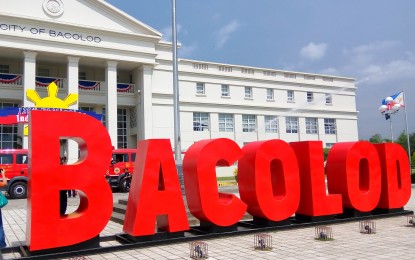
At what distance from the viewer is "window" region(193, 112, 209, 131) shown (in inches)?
1457

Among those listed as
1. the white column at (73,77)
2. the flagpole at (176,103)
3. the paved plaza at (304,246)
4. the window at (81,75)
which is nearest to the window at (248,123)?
the window at (81,75)

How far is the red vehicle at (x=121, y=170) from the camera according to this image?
943 inches

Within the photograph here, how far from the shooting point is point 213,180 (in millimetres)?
8883

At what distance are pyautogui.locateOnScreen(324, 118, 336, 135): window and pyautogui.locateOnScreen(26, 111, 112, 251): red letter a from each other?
3939 cm

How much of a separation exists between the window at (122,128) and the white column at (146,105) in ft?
8.56

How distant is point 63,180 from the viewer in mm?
7359

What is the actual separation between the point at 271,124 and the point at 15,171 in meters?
26.4

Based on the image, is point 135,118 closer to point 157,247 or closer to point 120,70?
point 120,70

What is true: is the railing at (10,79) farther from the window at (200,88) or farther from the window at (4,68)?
the window at (200,88)

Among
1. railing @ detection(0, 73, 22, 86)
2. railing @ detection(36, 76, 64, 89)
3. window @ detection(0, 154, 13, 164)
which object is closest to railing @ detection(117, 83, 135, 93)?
railing @ detection(36, 76, 64, 89)

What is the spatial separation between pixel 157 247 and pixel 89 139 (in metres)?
2.63

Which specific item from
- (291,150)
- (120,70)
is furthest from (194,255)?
(120,70)

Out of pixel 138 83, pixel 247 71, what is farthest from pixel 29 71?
pixel 247 71

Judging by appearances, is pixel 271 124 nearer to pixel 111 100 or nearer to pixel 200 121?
pixel 200 121
